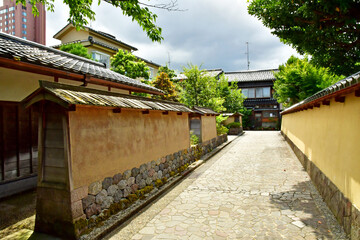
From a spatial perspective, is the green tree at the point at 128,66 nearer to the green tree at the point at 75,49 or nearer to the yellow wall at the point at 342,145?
the green tree at the point at 75,49

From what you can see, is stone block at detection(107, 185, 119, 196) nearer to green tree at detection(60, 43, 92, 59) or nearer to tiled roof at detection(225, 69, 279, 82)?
green tree at detection(60, 43, 92, 59)

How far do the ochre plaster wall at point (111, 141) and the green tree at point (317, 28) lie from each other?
506 cm

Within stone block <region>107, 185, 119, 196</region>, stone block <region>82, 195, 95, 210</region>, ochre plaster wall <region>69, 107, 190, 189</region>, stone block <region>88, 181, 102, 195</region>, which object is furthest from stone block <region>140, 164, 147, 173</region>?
stone block <region>82, 195, 95, 210</region>

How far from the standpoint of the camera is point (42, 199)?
4352 millimetres

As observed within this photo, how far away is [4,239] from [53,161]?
1.65m

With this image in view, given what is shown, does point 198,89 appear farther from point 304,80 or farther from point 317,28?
point 317,28

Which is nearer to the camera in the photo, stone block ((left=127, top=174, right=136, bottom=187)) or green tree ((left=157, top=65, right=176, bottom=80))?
stone block ((left=127, top=174, right=136, bottom=187))

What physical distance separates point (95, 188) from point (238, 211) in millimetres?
3514

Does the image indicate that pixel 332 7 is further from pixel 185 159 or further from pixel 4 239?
pixel 4 239

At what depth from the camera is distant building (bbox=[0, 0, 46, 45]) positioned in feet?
229

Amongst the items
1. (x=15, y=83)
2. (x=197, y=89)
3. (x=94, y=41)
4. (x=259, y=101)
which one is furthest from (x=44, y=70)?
(x=259, y=101)

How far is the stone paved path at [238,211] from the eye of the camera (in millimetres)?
4449

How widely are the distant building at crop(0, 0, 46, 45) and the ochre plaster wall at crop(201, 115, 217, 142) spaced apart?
72073 mm

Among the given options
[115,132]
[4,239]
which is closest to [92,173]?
[115,132]
